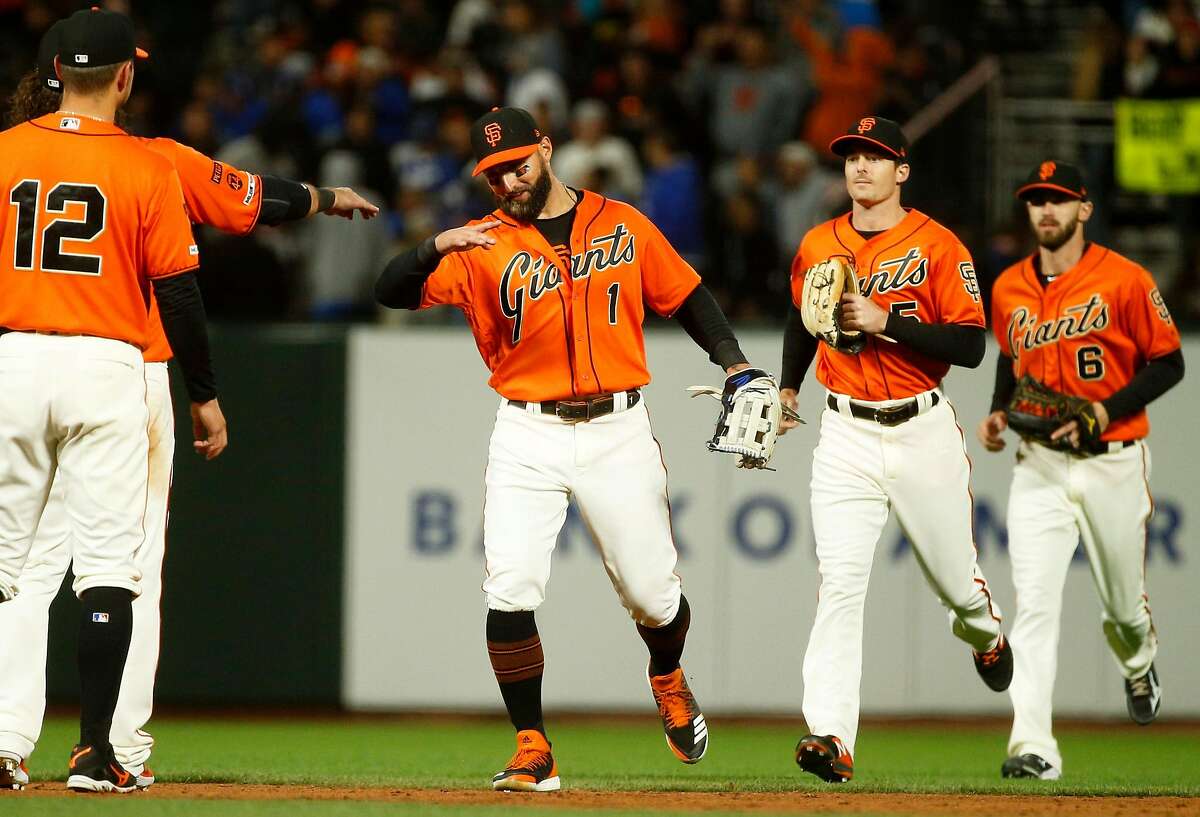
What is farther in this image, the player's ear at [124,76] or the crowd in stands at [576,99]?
the crowd in stands at [576,99]

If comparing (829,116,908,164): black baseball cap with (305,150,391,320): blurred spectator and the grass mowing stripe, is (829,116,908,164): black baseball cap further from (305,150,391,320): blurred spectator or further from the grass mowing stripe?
(305,150,391,320): blurred spectator

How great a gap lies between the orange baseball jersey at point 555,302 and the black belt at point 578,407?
3cm

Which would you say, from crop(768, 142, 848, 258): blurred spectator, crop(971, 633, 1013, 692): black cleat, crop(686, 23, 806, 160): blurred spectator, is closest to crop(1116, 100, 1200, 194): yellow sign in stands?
crop(768, 142, 848, 258): blurred spectator

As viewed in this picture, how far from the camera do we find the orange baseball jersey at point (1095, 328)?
7203 millimetres

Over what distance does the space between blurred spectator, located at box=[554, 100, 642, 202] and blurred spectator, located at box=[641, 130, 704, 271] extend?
159mm

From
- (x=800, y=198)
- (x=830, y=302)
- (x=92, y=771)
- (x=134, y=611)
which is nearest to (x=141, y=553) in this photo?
(x=134, y=611)

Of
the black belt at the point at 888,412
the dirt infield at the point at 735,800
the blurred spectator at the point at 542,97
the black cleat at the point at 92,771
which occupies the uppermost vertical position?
the blurred spectator at the point at 542,97

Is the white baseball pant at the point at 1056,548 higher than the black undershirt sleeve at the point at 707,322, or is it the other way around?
the black undershirt sleeve at the point at 707,322

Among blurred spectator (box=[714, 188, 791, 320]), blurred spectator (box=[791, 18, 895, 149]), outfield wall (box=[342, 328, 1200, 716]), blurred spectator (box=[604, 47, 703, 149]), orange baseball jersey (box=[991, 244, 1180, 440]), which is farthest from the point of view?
blurred spectator (box=[604, 47, 703, 149])

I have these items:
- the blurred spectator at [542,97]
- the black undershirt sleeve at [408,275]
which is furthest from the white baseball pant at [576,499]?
the blurred spectator at [542,97]

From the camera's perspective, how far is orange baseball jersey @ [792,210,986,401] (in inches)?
252

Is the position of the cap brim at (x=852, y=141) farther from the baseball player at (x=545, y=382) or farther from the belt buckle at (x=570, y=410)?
the belt buckle at (x=570, y=410)

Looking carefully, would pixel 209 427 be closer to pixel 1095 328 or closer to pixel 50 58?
pixel 50 58

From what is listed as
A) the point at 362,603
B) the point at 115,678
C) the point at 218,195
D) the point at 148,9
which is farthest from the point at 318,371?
the point at 148,9
